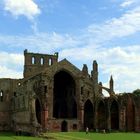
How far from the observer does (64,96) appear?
271 feet

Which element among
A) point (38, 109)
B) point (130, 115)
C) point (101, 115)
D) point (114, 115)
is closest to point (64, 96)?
point (101, 115)

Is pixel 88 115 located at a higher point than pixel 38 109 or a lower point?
lower

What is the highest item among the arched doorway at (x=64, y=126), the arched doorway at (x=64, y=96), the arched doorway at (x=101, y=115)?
the arched doorway at (x=64, y=96)

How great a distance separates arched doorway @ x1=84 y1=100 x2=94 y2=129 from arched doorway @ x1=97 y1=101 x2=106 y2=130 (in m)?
1.81

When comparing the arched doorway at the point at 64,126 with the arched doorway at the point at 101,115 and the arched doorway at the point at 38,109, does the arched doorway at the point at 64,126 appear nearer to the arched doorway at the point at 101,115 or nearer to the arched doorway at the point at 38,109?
the arched doorway at the point at 38,109

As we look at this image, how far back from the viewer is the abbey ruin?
70.8 m

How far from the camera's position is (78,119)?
245 ft

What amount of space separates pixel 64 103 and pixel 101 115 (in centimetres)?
894

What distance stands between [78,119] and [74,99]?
14.2ft

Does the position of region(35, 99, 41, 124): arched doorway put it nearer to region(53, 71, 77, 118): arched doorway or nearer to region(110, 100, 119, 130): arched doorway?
region(53, 71, 77, 118): arched doorway

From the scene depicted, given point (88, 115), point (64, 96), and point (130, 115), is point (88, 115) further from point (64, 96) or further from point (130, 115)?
point (130, 115)

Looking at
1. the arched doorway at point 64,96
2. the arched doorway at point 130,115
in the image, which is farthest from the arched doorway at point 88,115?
the arched doorway at point 130,115

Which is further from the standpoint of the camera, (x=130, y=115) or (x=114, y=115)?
(x=114, y=115)

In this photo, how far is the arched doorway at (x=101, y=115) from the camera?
7589 cm
